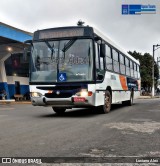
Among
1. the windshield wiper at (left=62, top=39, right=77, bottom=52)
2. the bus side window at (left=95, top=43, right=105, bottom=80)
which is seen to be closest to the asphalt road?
the bus side window at (left=95, top=43, right=105, bottom=80)

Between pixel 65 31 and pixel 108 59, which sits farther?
pixel 108 59

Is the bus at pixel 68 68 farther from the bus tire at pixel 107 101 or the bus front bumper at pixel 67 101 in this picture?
the bus tire at pixel 107 101

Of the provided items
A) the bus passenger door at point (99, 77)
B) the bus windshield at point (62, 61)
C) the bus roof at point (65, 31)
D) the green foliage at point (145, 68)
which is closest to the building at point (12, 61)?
the bus roof at point (65, 31)

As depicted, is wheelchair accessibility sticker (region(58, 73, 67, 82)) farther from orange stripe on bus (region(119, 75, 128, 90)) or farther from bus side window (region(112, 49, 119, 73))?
orange stripe on bus (region(119, 75, 128, 90))

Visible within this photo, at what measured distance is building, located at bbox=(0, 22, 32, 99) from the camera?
25.5 m

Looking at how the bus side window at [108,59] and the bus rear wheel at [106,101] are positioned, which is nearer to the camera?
the bus rear wheel at [106,101]

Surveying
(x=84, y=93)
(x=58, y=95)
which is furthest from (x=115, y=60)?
(x=58, y=95)

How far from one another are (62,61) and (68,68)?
0.38 meters

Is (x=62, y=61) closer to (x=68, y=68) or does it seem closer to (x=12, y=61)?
(x=68, y=68)

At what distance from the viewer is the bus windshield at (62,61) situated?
1136 cm

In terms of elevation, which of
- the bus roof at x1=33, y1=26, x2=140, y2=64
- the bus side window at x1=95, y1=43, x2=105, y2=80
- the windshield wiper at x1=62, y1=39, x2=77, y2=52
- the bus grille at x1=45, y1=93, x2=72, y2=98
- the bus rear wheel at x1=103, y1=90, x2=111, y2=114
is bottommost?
the bus rear wheel at x1=103, y1=90, x2=111, y2=114

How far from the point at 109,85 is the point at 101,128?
5.18m

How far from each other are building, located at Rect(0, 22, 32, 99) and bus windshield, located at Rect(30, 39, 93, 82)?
11012 millimetres

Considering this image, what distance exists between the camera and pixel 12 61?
3469 centimetres
